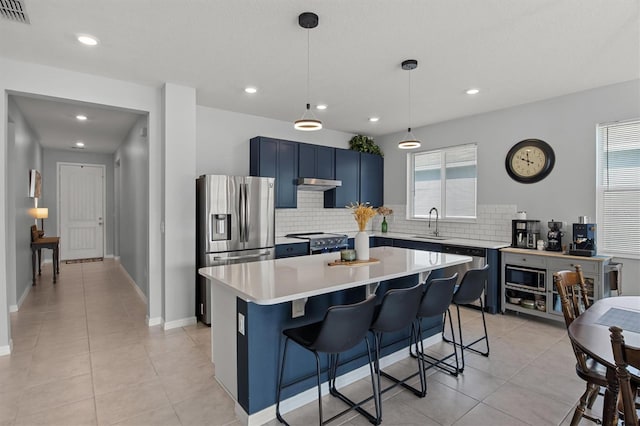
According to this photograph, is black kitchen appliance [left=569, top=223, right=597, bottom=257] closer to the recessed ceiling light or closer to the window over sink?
the window over sink

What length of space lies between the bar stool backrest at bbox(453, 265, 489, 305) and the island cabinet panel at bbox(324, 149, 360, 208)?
314 cm

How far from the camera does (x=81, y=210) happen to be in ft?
27.6

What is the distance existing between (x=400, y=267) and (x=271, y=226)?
2.11 metres

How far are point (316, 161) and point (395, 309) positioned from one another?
3610 mm

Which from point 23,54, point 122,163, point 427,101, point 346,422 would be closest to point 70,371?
point 346,422

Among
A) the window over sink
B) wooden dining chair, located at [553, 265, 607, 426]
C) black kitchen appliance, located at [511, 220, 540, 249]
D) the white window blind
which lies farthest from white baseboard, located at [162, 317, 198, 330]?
the white window blind

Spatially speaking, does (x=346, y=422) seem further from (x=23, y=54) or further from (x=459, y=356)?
(x=23, y=54)

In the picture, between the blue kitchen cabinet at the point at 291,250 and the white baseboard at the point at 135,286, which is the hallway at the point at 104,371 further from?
the blue kitchen cabinet at the point at 291,250

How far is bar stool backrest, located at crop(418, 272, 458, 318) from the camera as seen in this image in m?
2.52

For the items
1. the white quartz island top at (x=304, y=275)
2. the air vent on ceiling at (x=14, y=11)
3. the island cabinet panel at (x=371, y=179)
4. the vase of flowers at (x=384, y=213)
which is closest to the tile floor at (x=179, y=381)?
the white quartz island top at (x=304, y=275)

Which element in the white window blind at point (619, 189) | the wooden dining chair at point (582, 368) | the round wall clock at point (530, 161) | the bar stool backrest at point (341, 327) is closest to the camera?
the wooden dining chair at point (582, 368)

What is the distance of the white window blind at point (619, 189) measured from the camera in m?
3.73

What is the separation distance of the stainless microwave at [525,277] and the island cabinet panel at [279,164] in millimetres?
3069

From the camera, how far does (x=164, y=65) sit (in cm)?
328
